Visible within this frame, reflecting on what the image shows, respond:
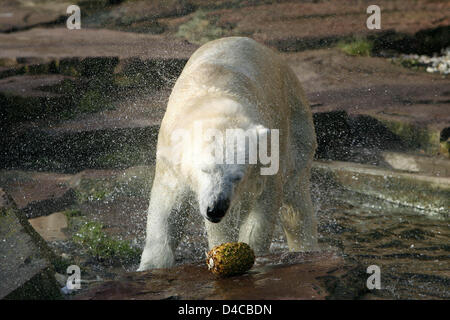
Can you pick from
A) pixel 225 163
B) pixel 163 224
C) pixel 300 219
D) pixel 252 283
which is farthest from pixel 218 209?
pixel 300 219

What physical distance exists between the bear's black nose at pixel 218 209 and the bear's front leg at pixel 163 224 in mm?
474

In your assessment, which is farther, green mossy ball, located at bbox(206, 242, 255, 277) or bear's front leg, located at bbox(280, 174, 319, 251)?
bear's front leg, located at bbox(280, 174, 319, 251)

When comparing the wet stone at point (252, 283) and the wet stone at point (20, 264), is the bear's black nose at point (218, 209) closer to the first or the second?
the wet stone at point (252, 283)

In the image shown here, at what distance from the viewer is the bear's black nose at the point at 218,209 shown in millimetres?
2842

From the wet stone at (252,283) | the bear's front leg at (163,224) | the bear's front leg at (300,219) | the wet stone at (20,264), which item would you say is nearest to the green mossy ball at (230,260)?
the wet stone at (252,283)

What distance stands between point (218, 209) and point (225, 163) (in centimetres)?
22

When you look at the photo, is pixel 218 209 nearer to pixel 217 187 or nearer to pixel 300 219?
pixel 217 187

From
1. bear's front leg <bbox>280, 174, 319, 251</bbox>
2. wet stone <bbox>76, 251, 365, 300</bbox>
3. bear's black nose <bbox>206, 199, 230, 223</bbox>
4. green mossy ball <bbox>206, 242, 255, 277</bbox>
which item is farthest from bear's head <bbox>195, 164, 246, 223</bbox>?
bear's front leg <bbox>280, 174, 319, 251</bbox>

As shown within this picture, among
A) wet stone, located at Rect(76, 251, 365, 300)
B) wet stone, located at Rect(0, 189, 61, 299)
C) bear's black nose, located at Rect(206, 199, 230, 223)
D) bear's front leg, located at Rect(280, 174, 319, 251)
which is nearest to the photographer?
wet stone, located at Rect(76, 251, 365, 300)

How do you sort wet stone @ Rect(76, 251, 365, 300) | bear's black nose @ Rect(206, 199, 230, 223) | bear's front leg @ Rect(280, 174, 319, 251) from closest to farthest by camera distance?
wet stone @ Rect(76, 251, 365, 300) → bear's black nose @ Rect(206, 199, 230, 223) → bear's front leg @ Rect(280, 174, 319, 251)

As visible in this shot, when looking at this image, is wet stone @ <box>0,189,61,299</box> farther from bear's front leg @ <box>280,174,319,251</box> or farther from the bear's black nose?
bear's front leg @ <box>280,174,319,251</box>

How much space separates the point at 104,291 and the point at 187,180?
29.1 inches

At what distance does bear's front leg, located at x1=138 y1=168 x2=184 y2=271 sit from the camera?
334 centimetres

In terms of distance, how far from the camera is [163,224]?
11.0ft
